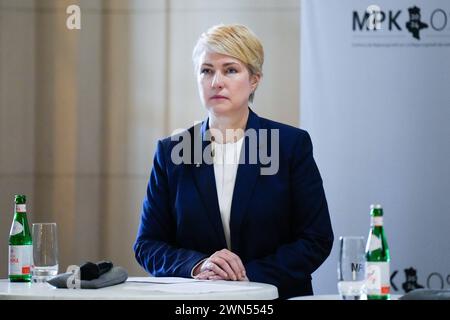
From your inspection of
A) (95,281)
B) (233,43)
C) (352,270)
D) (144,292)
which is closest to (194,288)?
(144,292)

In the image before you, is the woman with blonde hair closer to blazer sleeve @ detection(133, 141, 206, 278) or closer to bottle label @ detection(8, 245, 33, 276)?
blazer sleeve @ detection(133, 141, 206, 278)

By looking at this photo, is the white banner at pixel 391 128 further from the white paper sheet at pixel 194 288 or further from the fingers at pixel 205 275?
the white paper sheet at pixel 194 288

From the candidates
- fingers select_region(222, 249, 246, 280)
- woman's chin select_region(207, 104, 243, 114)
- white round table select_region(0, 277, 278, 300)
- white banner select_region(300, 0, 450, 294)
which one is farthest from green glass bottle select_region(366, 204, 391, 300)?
white banner select_region(300, 0, 450, 294)

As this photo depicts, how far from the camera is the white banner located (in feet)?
12.9

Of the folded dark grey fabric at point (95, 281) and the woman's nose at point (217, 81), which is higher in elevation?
the woman's nose at point (217, 81)

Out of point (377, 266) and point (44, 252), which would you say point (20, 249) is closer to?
→ point (44, 252)

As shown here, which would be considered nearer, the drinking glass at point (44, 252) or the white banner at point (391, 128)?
the drinking glass at point (44, 252)

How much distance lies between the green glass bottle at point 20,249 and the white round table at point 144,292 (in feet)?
0.44

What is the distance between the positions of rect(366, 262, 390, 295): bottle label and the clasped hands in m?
0.60

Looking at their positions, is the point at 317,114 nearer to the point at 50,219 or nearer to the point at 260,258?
the point at 260,258

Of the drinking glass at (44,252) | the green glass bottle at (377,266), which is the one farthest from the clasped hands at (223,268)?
the green glass bottle at (377,266)

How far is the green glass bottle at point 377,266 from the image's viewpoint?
214 centimetres

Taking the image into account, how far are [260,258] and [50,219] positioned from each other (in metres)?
2.01
